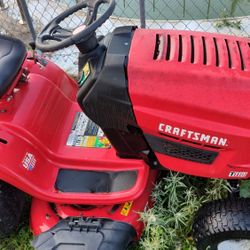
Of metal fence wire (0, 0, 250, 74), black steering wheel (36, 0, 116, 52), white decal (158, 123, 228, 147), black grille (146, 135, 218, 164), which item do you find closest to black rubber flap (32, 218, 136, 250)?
black grille (146, 135, 218, 164)

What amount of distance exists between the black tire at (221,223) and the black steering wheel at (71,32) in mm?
772

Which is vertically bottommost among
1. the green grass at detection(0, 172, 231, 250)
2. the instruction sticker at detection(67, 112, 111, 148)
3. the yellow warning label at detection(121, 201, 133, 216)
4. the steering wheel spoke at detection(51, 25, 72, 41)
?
the green grass at detection(0, 172, 231, 250)

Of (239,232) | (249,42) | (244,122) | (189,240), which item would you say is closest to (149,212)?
(189,240)

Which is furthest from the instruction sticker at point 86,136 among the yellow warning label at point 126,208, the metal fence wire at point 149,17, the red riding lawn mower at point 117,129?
the metal fence wire at point 149,17

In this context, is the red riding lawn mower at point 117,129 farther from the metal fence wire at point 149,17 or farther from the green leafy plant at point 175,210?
the metal fence wire at point 149,17

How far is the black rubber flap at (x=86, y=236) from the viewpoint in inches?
64.9

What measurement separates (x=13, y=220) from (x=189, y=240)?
763 mm

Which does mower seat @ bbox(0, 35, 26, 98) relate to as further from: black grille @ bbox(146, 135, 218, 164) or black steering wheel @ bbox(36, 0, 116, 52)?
black grille @ bbox(146, 135, 218, 164)

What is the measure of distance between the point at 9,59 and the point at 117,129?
55 cm

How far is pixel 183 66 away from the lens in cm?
142

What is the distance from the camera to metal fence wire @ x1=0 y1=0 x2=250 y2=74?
3.01m

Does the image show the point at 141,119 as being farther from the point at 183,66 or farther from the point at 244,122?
the point at 244,122

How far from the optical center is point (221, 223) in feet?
5.12

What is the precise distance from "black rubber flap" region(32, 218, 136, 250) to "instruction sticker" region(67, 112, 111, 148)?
0.32 m
